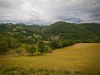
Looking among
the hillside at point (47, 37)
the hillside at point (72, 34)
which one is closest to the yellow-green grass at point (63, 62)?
the hillside at point (47, 37)

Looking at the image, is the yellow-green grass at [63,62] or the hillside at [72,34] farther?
the hillside at [72,34]

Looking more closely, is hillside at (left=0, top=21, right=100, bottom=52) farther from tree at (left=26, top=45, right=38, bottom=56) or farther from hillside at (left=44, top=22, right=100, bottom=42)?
tree at (left=26, top=45, right=38, bottom=56)

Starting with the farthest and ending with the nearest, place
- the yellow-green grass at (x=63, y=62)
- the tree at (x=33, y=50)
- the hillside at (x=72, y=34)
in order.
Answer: the hillside at (x=72, y=34), the tree at (x=33, y=50), the yellow-green grass at (x=63, y=62)

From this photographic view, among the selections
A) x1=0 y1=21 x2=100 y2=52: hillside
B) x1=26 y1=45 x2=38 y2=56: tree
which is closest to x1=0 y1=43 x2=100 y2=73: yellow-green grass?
x1=26 y1=45 x2=38 y2=56: tree

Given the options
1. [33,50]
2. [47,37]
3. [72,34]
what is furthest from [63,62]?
[47,37]

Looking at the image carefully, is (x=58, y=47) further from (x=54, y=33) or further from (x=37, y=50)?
(x=54, y=33)

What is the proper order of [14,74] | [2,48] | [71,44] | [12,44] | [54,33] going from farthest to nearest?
[54,33], [71,44], [12,44], [2,48], [14,74]

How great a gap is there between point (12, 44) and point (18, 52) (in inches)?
279

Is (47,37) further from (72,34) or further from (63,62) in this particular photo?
(63,62)

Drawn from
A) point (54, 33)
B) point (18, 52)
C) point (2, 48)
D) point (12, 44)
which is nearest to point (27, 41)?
point (12, 44)

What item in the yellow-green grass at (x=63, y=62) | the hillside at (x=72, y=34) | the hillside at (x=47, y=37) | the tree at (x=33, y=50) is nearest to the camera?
the yellow-green grass at (x=63, y=62)

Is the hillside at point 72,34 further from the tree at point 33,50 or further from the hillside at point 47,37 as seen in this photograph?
the tree at point 33,50

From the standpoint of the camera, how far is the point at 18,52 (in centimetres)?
4941

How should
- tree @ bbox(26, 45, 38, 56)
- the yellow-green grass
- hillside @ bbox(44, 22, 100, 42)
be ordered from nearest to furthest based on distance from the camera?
the yellow-green grass, tree @ bbox(26, 45, 38, 56), hillside @ bbox(44, 22, 100, 42)
